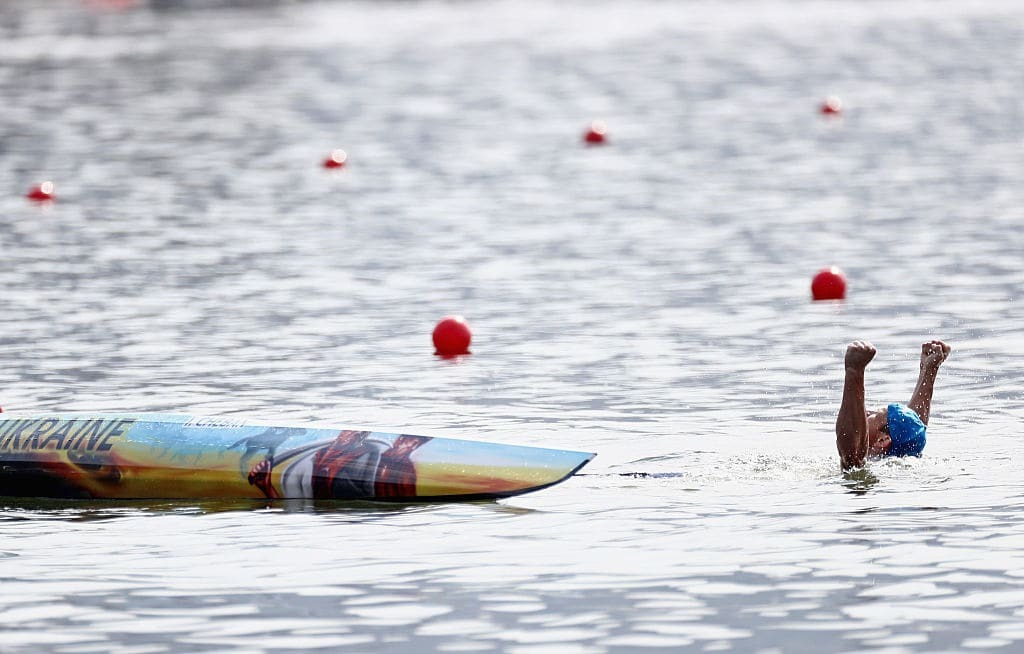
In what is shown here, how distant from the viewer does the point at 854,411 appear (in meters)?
11.4

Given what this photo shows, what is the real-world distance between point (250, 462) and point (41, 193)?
15.5 meters

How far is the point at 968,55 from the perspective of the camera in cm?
4431

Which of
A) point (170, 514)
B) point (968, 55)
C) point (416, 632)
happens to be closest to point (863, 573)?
point (416, 632)

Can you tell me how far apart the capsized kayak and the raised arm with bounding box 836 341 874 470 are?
151cm

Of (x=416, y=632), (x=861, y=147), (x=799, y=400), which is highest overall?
(x=861, y=147)

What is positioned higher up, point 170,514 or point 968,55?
point 968,55

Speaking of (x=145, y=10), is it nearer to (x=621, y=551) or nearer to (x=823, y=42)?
(x=823, y=42)

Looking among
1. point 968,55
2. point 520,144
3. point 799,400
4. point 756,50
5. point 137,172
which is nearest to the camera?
point 799,400

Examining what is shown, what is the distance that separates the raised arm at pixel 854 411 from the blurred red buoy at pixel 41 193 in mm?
16808

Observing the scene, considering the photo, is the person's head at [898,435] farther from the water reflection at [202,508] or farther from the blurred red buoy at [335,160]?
the blurred red buoy at [335,160]

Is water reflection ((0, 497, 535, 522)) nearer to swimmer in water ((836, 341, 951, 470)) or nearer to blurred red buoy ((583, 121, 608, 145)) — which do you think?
swimmer in water ((836, 341, 951, 470))

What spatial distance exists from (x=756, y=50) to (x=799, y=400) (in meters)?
35.8

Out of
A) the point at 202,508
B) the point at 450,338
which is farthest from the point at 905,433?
the point at 450,338

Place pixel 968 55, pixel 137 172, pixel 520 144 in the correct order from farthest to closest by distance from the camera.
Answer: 1. pixel 968 55
2. pixel 520 144
3. pixel 137 172
